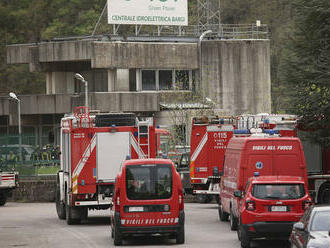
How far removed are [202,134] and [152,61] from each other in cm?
3161

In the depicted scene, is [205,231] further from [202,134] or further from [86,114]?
[202,134]

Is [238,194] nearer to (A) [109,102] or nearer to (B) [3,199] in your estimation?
(B) [3,199]

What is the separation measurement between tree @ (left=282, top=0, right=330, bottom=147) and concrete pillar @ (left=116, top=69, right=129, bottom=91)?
32169mm

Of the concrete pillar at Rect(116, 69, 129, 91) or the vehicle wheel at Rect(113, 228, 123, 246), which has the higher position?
the concrete pillar at Rect(116, 69, 129, 91)

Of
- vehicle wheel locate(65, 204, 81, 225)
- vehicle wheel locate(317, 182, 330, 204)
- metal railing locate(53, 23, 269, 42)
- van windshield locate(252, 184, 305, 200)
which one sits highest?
metal railing locate(53, 23, 269, 42)

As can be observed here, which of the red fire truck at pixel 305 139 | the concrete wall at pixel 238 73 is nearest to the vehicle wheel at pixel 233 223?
the red fire truck at pixel 305 139

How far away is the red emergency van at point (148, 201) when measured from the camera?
22156mm

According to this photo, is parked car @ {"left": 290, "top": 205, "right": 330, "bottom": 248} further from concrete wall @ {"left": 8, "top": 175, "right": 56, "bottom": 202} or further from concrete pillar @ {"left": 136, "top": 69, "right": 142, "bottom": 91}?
concrete pillar @ {"left": 136, "top": 69, "right": 142, "bottom": 91}

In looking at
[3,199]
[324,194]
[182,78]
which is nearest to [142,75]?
[182,78]

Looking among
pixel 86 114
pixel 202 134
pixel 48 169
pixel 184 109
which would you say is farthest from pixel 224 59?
pixel 86 114

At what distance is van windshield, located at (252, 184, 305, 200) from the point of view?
21.2 m

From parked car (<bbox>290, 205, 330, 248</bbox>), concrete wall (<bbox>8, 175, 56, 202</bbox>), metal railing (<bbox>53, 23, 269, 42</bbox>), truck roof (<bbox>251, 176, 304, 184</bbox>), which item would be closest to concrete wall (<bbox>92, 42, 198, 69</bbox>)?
metal railing (<bbox>53, 23, 269, 42</bbox>)

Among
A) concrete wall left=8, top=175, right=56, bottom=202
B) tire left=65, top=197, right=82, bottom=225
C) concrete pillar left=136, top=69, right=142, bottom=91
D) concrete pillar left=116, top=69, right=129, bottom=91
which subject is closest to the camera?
tire left=65, top=197, right=82, bottom=225

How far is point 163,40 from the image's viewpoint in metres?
65.7
